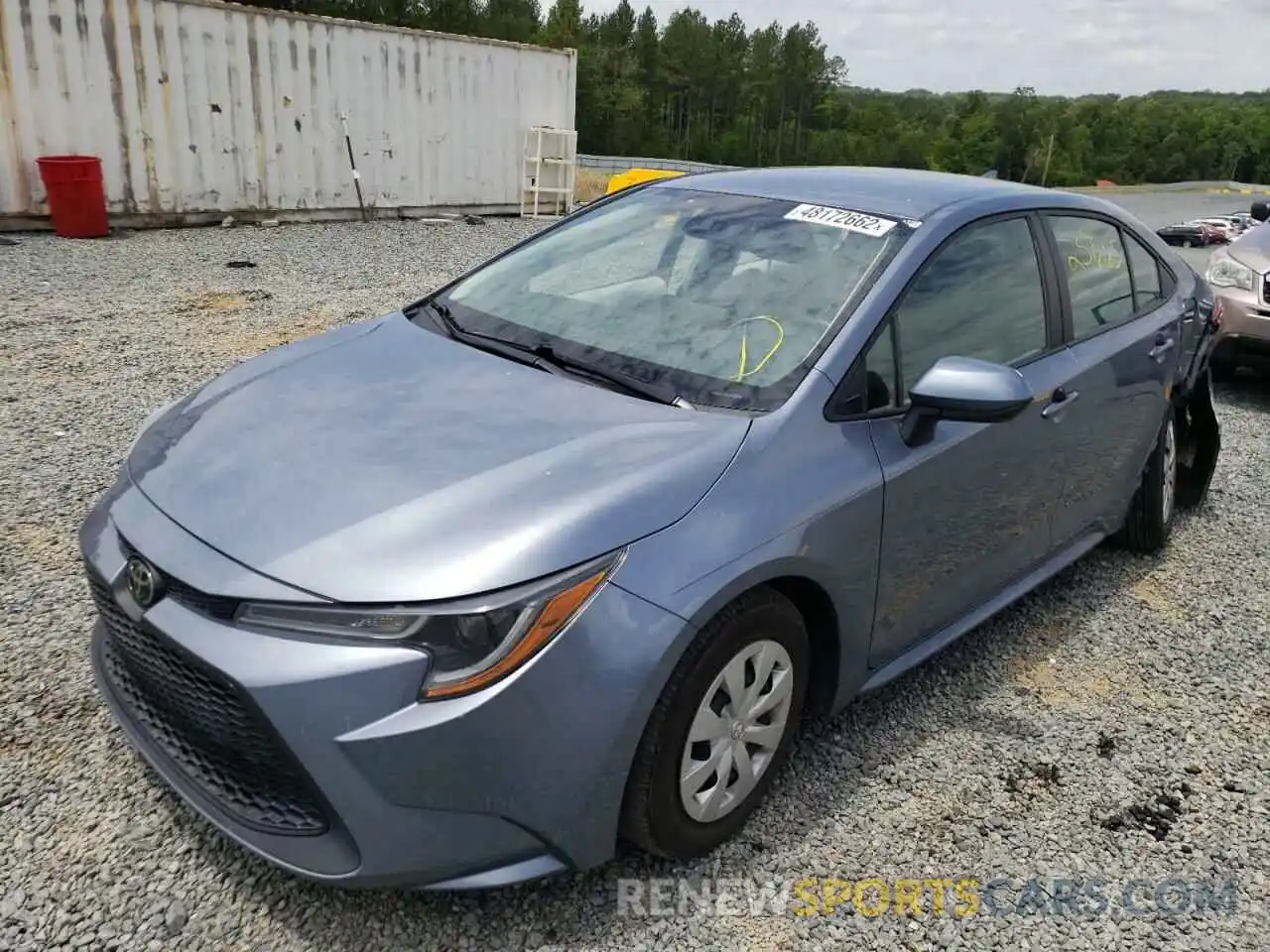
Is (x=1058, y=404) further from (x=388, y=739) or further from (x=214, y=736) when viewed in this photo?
(x=214, y=736)

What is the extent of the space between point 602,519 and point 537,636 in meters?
0.30

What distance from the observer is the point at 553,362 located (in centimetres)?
285

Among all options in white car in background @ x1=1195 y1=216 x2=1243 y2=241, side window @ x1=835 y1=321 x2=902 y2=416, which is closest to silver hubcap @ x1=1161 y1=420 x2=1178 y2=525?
side window @ x1=835 y1=321 x2=902 y2=416

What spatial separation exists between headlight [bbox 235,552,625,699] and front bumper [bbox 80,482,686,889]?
26 millimetres

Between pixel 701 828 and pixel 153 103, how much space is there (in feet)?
38.2

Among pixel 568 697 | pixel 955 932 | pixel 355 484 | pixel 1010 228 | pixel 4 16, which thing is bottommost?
pixel 955 932

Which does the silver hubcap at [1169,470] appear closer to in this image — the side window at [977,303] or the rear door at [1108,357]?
the rear door at [1108,357]

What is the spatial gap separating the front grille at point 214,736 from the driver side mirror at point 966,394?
177 cm

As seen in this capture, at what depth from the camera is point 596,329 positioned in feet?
9.73

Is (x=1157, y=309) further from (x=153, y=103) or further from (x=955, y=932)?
(x=153, y=103)

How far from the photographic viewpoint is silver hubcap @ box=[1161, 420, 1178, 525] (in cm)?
438

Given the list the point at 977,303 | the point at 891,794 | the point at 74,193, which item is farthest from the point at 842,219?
the point at 74,193

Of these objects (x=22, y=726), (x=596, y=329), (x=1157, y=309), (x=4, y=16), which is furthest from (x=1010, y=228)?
(x=4, y=16)

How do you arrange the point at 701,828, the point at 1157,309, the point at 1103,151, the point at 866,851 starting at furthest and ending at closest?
the point at 1103,151 < the point at 1157,309 < the point at 866,851 < the point at 701,828
